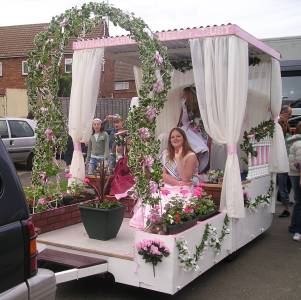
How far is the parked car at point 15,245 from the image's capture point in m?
2.67

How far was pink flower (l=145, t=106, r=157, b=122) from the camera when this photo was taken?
15.7 ft

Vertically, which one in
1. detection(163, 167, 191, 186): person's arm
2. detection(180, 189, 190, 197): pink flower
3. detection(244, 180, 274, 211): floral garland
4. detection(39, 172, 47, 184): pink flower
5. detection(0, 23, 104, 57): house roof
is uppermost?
detection(0, 23, 104, 57): house roof

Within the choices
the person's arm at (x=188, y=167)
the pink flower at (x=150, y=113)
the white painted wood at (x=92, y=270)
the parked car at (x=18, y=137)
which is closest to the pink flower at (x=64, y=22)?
the pink flower at (x=150, y=113)

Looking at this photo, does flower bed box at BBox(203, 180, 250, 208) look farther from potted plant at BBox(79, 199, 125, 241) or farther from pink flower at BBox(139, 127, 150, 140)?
pink flower at BBox(139, 127, 150, 140)

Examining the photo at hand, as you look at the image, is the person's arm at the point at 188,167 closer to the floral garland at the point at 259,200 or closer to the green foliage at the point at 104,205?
the floral garland at the point at 259,200

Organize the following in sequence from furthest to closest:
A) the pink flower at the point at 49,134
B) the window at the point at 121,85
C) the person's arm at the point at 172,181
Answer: the window at the point at 121,85 < the person's arm at the point at 172,181 < the pink flower at the point at 49,134

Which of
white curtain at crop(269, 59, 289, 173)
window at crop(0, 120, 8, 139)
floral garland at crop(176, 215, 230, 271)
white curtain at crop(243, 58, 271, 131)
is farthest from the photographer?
window at crop(0, 120, 8, 139)

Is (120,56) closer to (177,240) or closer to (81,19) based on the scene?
(81,19)

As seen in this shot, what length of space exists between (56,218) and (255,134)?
3.08 meters

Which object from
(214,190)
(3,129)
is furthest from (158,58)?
(3,129)

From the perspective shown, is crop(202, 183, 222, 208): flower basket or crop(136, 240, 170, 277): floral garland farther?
crop(202, 183, 222, 208): flower basket

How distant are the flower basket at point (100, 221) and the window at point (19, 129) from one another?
949 cm

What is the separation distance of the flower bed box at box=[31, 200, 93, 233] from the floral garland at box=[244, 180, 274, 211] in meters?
2.18

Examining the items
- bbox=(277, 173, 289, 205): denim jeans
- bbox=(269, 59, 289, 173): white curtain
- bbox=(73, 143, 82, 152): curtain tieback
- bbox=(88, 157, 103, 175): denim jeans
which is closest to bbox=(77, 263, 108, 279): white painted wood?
bbox=(73, 143, 82, 152): curtain tieback
